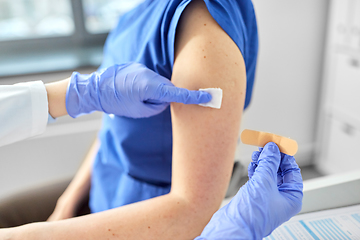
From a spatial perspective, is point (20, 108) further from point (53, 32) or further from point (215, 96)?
point (53, 32)

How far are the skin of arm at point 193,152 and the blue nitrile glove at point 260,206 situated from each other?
0.15 m

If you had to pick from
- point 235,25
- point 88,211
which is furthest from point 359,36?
point 88,211

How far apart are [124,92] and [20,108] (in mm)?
286

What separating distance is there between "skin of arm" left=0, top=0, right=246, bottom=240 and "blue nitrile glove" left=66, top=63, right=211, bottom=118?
5 centimetres

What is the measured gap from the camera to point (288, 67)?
228 cm

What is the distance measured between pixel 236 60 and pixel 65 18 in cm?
179

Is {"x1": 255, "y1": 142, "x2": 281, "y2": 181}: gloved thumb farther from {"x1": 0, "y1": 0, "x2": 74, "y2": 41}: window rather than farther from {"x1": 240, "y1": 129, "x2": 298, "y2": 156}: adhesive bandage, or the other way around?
{"x1": 0, "y1": 0, "x2": 74, "y2": 41}: window

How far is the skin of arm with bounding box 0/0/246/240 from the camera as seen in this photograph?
69cm

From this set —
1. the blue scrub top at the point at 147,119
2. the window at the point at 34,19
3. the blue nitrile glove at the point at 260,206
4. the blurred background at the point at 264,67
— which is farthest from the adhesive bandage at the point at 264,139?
the window at the point at 34,19

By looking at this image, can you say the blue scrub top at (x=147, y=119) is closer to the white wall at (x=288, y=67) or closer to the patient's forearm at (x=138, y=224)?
the patient's forearm at (x=138, y=224)

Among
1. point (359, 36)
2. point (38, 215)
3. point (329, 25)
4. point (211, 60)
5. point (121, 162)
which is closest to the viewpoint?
point (211, 60)

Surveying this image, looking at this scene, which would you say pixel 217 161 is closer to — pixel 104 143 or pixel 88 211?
pixel 104 143

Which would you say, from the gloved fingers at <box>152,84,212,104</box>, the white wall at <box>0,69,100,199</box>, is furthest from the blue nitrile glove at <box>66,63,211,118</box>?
the white wall at <box>0,69,100,199</box>

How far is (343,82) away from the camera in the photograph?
7.04ft
